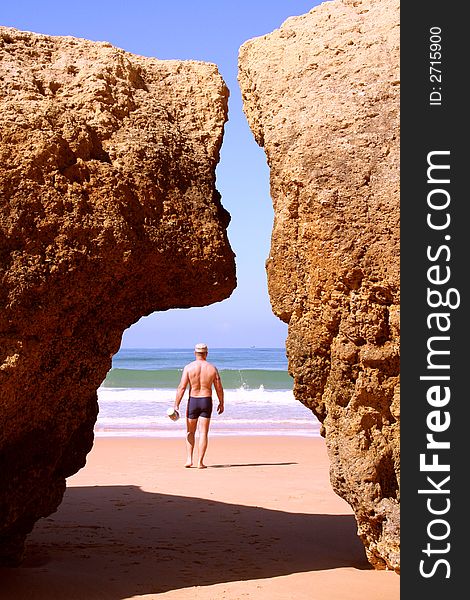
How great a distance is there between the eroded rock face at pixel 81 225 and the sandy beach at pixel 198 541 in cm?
56

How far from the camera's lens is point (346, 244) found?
4.57m

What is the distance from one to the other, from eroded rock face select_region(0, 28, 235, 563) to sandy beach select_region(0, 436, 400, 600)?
56 centimetres

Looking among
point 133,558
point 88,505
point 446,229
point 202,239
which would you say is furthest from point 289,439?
point 446,229

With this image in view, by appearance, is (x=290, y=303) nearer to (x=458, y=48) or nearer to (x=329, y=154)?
(x=329, y=154)

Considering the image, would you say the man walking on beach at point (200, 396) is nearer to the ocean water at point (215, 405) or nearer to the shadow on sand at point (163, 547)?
the shadow on sand at point (163, 547)

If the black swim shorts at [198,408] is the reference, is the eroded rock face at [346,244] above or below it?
above

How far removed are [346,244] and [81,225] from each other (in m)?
1.47

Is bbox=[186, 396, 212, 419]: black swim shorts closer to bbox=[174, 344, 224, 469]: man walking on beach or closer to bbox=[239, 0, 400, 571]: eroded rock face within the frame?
bbox=[174, 344, 224, 469]: man walking on beach

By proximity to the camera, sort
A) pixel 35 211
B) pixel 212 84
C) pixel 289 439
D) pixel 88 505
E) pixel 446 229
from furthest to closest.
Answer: pixel 289 439 < pixel 88 505 < pixel 212 84 < pixel 35 211 < pixel 446 229

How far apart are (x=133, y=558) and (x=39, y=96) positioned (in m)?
3.05

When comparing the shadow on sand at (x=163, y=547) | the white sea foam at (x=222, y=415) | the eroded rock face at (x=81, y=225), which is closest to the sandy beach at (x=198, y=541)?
the shadow on sand at (x=163, y=547)

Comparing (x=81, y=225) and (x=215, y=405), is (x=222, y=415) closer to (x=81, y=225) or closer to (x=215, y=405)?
(x=215, y=405)

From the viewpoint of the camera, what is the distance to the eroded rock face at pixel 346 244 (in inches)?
179

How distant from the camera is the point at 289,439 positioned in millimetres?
14172
